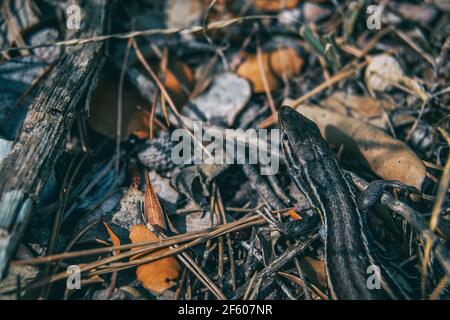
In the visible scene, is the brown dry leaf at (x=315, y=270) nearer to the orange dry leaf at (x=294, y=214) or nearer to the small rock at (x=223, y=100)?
the orange dry leaf at (x=294, y=214)

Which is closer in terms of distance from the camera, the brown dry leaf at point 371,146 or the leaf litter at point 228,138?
the leaf litter at point 228,138

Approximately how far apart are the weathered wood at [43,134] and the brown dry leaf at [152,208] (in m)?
0.79

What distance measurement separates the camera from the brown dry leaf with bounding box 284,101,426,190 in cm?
310

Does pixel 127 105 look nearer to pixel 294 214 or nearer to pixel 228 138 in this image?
pixel 228 138

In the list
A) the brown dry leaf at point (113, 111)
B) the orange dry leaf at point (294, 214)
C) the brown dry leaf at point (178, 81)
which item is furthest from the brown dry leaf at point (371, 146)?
the brown dry leaf at point (113, 111)

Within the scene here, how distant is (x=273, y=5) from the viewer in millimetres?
4477

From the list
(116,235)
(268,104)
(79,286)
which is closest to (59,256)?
(79,286)

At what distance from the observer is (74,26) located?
3.54 meters

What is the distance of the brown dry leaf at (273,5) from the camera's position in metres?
4.43

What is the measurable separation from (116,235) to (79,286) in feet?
1.59

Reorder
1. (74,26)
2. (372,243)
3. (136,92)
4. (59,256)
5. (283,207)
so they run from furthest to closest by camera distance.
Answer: (136,92)
(74,26)
(283,207)
(372,243)
(59,256)

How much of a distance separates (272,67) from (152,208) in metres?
2.16

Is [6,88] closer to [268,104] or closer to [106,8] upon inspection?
[106,8]

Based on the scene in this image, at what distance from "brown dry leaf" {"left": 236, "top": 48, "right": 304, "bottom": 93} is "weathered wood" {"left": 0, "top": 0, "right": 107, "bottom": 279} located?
160 cm
